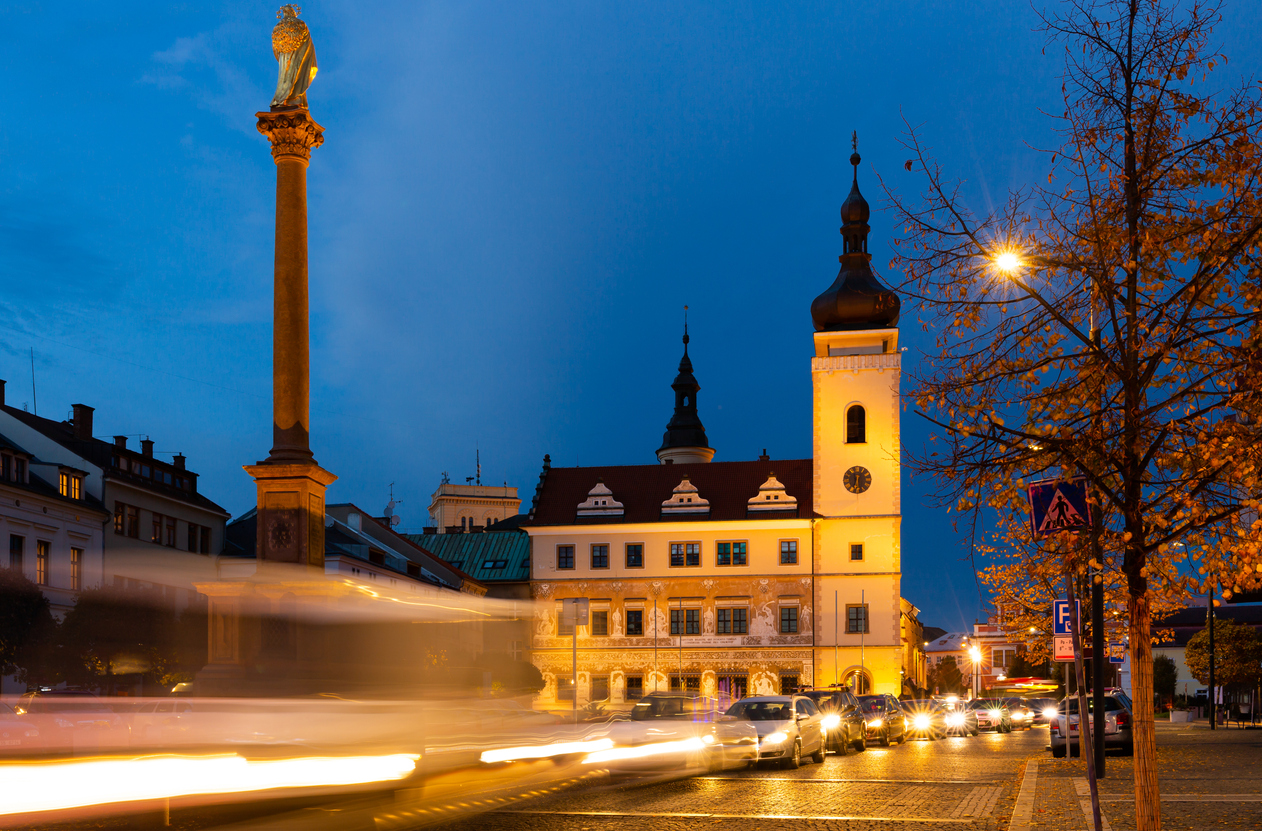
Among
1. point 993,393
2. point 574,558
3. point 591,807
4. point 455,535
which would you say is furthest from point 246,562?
point 993,393

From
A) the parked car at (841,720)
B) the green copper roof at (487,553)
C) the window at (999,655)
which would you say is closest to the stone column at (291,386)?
the parked car at (841,720)

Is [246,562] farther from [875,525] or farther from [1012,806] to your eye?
[1012,806]

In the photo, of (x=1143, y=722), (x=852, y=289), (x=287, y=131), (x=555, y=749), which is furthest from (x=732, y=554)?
(x=1143, y=722)

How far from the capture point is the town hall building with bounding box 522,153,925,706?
7681cm

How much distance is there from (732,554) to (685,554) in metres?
3.07

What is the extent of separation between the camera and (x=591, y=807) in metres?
19.0

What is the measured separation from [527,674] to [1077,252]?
20.7 m

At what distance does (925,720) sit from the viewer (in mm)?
47969

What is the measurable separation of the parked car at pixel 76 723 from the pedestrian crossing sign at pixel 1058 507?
10.1 m

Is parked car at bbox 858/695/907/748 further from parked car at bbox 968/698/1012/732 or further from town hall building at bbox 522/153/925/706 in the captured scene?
town hall building at bbox 522/153/925/706

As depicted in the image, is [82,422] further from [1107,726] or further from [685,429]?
[685,429]

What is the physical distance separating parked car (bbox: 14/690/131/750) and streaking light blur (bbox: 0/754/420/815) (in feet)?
1.98

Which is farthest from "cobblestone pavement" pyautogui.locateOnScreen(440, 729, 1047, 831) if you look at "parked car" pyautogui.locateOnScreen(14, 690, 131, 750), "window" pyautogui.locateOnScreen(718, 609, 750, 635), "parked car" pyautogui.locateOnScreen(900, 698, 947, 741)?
"window" pyautogui.locateOnScreen(718, 609, 750, 635)

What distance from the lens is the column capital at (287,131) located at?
29062 mm
